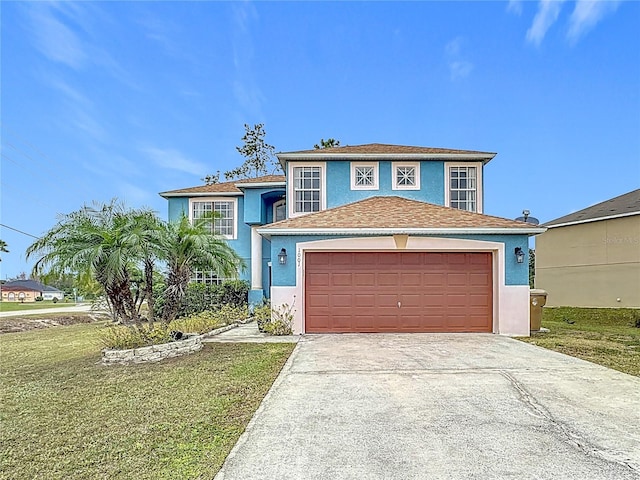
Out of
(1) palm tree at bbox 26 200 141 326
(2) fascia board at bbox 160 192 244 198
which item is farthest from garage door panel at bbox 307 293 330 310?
(2) fascia board at bbox 160 192 244 198

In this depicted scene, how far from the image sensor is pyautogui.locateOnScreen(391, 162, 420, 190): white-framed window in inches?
645

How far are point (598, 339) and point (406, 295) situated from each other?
5309 mm

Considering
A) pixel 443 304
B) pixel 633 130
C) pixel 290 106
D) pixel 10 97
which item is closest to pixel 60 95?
pixel 10 97

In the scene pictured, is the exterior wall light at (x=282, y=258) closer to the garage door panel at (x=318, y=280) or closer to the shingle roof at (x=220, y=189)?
the garage door panel at (x=318, y=280)

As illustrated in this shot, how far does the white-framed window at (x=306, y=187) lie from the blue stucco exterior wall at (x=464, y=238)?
3.29 metres

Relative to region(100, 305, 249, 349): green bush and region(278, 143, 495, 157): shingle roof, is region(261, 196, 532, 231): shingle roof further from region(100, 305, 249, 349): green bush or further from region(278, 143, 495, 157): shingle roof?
region(100, 305, 249, 349): green bush

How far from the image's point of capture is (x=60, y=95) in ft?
82.8

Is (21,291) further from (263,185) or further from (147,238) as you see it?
(147,238)

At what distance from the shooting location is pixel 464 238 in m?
12.9

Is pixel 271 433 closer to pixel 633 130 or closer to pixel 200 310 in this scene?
pixel 200 310

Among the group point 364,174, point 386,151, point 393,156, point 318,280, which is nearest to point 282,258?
point 318,280

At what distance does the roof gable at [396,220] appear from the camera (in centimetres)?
1288

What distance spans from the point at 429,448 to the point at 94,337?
13.2 m

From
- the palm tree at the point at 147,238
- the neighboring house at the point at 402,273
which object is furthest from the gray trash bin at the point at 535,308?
the palm tree at the point at 147,238
